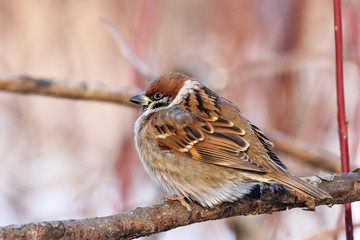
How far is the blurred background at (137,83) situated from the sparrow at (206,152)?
3.55 ft

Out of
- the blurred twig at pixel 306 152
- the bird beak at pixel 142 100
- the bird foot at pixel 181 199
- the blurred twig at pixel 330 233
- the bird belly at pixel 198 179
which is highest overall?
the bird beak at pixel 142 100

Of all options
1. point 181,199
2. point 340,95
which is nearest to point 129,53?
point 181,199

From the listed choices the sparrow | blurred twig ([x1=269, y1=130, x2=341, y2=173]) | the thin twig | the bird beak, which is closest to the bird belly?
the sparrow

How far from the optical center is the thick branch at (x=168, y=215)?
2133 millimetres

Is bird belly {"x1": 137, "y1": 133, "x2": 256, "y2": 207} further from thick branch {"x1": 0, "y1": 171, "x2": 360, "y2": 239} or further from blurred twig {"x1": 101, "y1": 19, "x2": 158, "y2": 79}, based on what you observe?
blurred twig {"x1": 101, "y1": 19, "x2": 158, "y2": 79}

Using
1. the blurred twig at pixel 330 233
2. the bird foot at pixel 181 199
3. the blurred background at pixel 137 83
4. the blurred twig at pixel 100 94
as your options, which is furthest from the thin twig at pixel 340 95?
the blurred background at pixel 137 83

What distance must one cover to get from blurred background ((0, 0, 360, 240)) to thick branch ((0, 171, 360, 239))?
4.23 ft

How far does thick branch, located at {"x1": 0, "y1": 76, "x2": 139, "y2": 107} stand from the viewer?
141 inches

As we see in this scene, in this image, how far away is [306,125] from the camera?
5051 millimetres

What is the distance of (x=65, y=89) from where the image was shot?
3740mm

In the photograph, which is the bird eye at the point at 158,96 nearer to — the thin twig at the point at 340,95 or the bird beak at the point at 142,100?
the bird beak at the point at 142,100

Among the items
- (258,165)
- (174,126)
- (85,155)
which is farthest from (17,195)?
(258,165)

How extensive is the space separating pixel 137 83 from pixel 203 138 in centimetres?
155

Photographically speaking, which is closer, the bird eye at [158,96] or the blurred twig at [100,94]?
the bird eye at [158,96]
